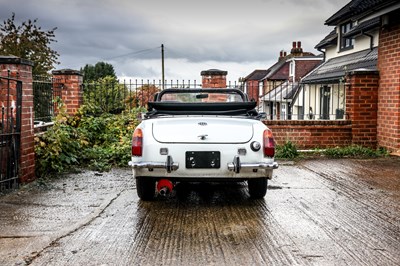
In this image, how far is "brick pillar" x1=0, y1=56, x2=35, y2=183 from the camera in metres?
6.32

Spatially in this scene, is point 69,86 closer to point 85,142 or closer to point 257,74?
point 85,142

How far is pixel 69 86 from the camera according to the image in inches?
445

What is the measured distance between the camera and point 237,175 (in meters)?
5.13

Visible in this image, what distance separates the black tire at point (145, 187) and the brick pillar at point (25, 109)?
196cm

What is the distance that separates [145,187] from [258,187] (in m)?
1.42

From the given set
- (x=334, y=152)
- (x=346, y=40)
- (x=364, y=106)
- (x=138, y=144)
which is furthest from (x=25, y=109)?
(x=346, y=40)

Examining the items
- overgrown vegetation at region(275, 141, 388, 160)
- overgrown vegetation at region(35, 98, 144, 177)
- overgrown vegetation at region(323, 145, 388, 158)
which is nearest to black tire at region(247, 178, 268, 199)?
overgrown vegetation at region(35, 98, 144, 177)

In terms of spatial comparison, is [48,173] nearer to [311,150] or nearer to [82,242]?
[82,242]

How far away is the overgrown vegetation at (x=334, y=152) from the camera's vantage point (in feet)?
32.3

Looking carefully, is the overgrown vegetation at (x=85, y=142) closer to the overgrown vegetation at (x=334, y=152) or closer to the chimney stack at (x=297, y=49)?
the overgrown vegetation at (x=334, y=152)

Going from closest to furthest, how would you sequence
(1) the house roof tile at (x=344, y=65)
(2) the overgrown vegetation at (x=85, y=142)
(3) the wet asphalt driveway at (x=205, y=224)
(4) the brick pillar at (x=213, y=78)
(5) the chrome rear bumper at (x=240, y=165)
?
(3) the wet asphalt driveway at (x=205, y=224), (5) the chrome rear bumper at (x=240, y=165), (2) the overgrown vegetation at (x=85, y=142), (4) the brick pillar at (x=213, y=78), (1) the house roof tile at (x=344, y=65)

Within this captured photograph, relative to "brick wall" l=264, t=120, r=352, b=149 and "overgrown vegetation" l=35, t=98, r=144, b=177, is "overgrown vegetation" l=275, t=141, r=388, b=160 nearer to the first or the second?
"brick wall" l=264, t=120, r=352, b=149

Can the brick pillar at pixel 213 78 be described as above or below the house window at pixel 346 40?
below

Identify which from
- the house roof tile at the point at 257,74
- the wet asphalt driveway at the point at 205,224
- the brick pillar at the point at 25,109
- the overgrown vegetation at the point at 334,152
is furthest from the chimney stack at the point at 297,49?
the brick pillar at the point at 25,109
